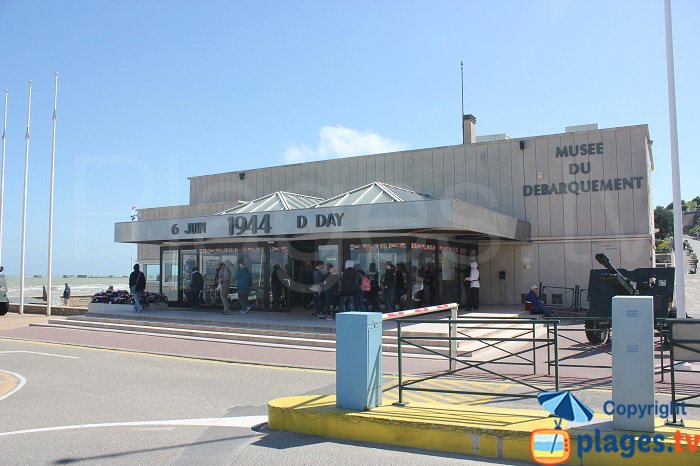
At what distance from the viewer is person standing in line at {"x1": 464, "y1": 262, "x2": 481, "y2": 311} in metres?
18.6

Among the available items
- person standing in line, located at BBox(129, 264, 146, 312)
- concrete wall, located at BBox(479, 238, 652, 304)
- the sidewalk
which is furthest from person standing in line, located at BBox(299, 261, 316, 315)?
the sidewalk

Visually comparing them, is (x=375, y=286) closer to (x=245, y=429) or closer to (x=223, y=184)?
(x=245, y=429)

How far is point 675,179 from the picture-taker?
1137cm

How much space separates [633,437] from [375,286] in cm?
1282

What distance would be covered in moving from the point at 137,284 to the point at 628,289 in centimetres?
1511

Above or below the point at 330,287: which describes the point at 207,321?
below

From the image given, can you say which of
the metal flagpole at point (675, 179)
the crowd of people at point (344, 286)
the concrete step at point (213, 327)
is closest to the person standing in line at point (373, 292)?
the crowd of people at point (344, 286)

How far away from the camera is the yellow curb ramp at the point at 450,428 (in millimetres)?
5215

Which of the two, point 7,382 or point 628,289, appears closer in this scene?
point 7,382

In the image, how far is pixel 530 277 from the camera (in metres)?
23.0

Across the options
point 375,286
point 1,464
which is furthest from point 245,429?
point 375,286

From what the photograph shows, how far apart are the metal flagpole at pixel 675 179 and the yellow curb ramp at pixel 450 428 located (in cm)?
615

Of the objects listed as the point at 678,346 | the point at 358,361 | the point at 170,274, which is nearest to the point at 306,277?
the point at 170,274

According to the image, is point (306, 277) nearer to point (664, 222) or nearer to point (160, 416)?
point (160, 416)
